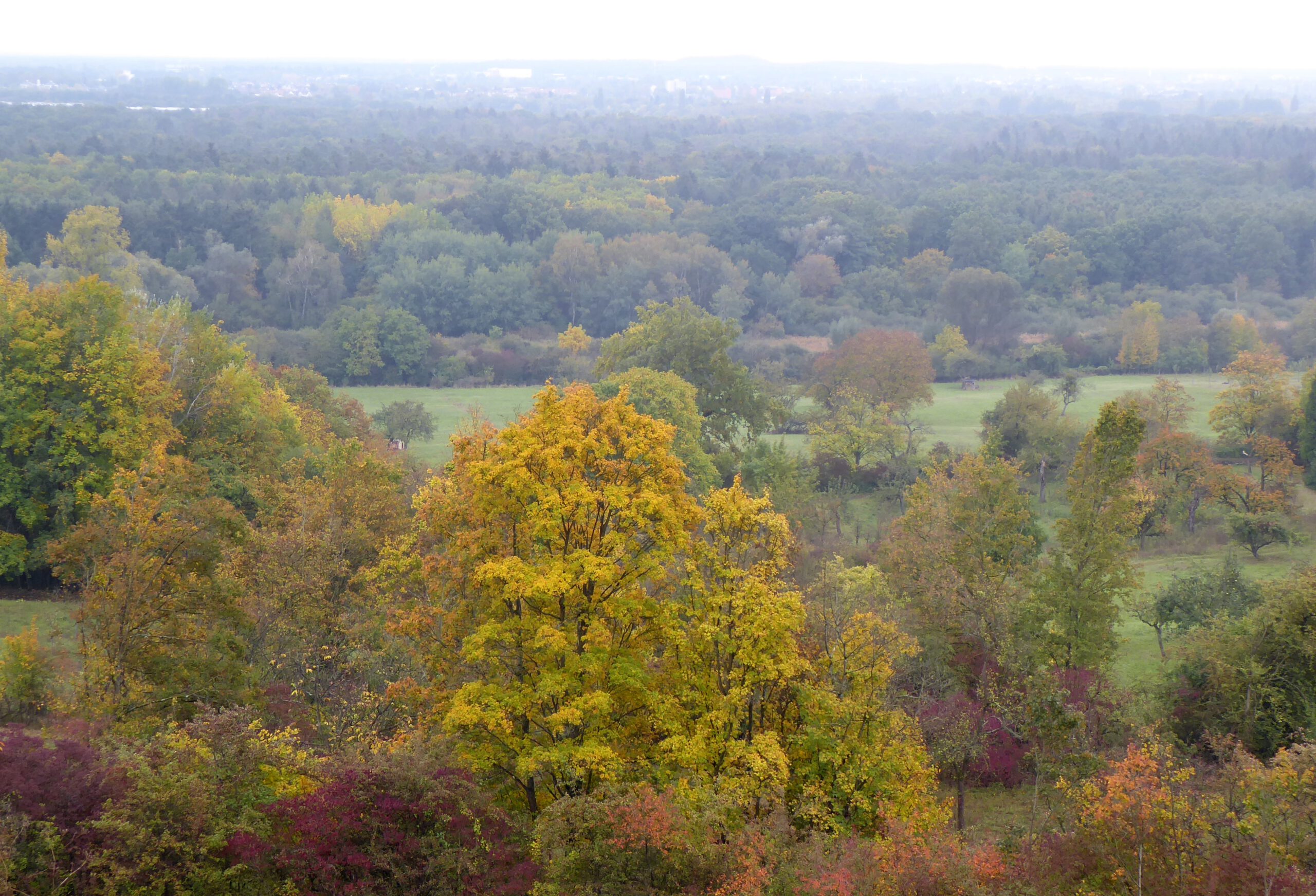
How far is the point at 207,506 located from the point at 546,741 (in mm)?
9908

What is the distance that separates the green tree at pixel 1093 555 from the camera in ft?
80.0

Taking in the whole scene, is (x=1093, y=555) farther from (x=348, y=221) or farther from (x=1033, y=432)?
(x=348, y=221)

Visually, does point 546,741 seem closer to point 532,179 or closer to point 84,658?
point 84,658

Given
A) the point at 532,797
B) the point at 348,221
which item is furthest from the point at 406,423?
the point at 348,221

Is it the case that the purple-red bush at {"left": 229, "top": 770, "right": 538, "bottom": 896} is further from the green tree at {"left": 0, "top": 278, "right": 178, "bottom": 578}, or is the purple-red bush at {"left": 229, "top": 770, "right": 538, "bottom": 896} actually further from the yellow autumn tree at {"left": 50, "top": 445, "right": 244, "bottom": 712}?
the green tree at {"left": 0, "top": 278, "right": 178, "bottom": 578}

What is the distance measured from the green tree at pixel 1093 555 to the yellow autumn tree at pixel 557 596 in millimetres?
9512

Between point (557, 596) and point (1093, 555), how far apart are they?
1267 centimetres

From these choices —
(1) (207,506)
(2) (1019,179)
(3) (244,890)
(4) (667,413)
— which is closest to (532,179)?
(2) (1019,179)

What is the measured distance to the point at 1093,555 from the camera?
972 inches

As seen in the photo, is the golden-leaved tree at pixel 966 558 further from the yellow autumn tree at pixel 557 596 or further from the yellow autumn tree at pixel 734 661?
the yellow autumn tree at pixel 557 596

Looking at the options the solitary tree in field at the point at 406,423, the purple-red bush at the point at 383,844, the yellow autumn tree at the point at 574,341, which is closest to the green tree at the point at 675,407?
the solitary tree in field at the point at 406,423

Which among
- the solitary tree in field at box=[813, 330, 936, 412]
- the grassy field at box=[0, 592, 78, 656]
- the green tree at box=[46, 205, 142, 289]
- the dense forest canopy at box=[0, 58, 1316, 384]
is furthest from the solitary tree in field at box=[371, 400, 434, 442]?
the green tree at box=[46, 205, 142, 289]

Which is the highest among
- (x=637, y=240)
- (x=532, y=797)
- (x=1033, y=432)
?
(x=637, y=240)

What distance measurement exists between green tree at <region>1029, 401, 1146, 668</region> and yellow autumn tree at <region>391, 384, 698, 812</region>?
951 centimetres
